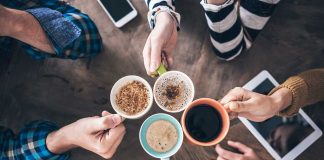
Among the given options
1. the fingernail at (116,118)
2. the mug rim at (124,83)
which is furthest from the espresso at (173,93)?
the fingernail at (116,118)

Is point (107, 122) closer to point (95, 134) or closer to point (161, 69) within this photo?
point (95, 134)

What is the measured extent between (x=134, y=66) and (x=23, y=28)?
0.53 m

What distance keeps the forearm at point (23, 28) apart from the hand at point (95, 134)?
1.00ft

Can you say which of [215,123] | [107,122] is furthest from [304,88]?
[107,122]

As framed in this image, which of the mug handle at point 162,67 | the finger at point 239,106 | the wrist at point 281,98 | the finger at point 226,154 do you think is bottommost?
the finger at point 226,154

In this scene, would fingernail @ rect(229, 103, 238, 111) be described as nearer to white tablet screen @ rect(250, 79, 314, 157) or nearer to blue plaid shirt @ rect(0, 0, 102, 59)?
white tablet screen @ rect(250, 79, 314, 157)

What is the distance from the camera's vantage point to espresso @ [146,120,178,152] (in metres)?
1.29

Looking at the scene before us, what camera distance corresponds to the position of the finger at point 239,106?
1.11 meters

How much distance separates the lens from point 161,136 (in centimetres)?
130

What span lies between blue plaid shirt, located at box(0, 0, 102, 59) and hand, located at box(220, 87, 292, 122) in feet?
1.84

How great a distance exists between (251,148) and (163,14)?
0.65m

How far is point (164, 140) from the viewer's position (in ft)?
4.25

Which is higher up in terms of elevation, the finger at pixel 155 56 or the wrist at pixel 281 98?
the finger at pixel 155 56

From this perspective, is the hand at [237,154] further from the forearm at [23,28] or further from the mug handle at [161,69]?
the forearm at [23,28]
